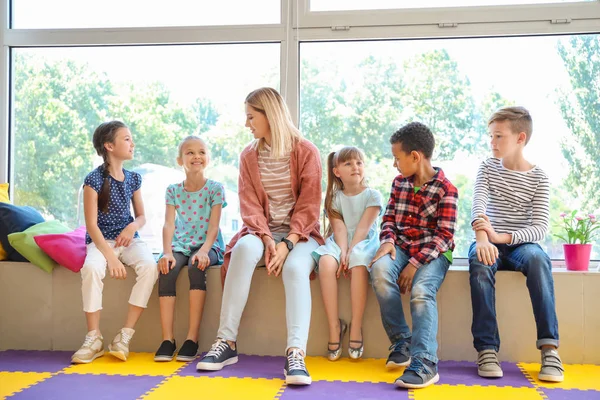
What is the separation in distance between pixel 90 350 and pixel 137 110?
1.33 m

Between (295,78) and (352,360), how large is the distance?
1.41m

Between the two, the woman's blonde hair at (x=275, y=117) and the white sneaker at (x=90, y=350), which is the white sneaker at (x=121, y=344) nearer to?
the white sneaker at (x=90, y=350)

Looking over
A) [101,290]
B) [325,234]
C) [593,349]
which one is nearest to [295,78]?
[325,234]

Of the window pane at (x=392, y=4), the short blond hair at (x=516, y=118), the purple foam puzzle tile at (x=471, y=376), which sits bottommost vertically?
the purple foam puzzle tile at (x=471, y=376)

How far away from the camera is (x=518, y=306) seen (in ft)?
8.82

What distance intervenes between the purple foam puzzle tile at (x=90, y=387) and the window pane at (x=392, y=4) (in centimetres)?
195

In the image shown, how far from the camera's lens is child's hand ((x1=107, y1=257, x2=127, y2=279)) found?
111 inches

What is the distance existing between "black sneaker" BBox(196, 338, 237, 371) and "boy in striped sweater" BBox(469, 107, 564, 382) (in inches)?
36.1

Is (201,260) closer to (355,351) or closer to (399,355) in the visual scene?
(355,351)

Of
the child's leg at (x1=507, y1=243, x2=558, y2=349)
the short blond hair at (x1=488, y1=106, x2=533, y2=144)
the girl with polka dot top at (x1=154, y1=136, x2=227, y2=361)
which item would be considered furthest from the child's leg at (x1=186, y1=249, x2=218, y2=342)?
the short blond hair at (x1=488, y1=106, x2=533, y2=144)

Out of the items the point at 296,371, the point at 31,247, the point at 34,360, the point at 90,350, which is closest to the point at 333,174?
the point at 296,371

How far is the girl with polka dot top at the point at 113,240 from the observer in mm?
2752

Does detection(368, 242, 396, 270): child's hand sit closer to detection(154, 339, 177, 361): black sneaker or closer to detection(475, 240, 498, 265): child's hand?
detection(475, 240, 498, 265): child's hand

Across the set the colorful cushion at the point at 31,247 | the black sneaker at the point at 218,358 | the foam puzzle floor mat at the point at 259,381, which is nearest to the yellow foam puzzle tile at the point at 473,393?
the foam puzzle floor mat at the point at 259,381
